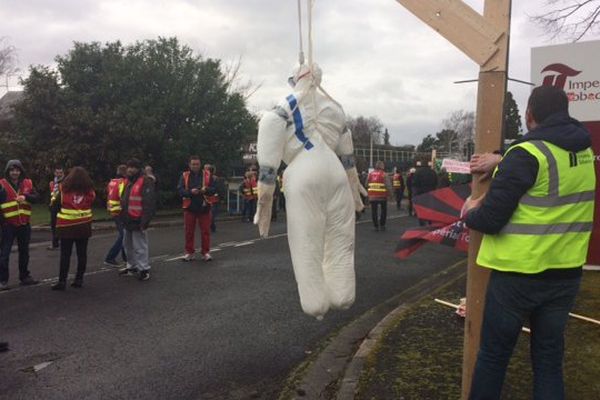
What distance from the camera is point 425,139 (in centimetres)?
9094

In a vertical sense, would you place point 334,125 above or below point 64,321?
above

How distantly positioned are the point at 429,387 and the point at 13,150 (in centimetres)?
2302

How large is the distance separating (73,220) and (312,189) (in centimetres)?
600

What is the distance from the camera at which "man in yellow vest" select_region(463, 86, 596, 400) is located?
2.90m

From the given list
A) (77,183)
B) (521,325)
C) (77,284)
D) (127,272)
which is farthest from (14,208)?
(521,325)

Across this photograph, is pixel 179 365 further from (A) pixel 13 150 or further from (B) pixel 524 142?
(A) pixel 13 150

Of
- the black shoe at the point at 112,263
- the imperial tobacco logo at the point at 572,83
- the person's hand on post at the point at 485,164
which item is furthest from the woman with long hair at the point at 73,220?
the imperial tobacco logo at the point at 572,83

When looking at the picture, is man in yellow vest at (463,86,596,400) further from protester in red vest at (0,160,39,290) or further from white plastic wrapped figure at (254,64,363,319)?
protester in red vest at (0,160,39,290)

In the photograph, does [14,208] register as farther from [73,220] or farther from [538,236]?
[538,236]

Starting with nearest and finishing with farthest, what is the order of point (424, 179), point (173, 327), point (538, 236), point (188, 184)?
point (538, 236)
point (173, 327)
point (188, 184)
point (424, 179)

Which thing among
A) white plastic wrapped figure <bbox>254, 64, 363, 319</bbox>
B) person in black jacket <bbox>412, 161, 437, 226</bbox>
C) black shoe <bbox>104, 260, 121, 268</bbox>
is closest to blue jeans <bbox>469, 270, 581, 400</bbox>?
white plastic wrapped figure <bbox>254, 64, 363, 319</bbox>

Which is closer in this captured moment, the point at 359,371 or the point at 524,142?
the point at 524,142

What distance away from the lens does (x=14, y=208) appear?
826cm

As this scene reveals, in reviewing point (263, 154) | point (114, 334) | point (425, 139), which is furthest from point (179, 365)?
point (425, 139)
